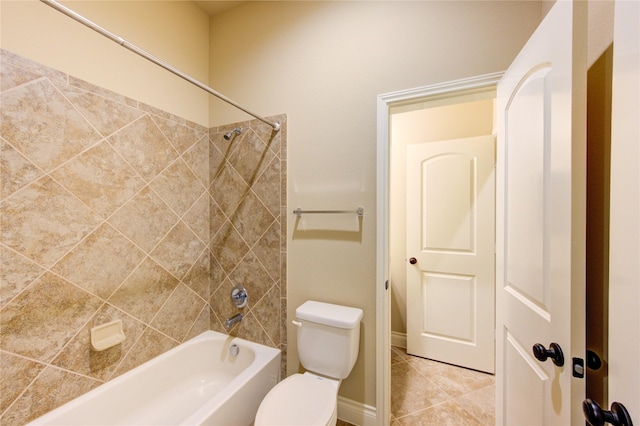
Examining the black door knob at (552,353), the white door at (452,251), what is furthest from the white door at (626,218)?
the white door at (452,251)

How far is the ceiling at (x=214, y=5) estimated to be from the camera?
1857 mm

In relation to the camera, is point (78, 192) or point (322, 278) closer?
point (78, 192)

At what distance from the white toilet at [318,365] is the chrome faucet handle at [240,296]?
508mm

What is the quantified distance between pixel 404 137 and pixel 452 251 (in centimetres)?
119

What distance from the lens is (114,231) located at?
1408mm

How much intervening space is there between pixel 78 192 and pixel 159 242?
1.65 ft

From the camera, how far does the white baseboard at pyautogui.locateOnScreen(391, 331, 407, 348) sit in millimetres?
2490

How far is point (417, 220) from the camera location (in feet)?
7.49

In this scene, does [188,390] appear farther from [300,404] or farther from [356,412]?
[356,412]

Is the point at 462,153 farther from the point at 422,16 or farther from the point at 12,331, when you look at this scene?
the point at 12,331

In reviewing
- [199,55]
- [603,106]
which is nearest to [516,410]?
[603,106]

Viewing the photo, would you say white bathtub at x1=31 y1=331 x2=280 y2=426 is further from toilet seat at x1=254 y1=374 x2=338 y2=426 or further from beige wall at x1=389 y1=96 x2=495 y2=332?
beige wall at x1=389 y1=96 x2=495 y2=332

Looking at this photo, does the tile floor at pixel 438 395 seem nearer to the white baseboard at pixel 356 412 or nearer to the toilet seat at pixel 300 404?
the white baseboard at pixel 356 412

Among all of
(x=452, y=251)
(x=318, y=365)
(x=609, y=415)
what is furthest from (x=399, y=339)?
(x=609, y=415)
